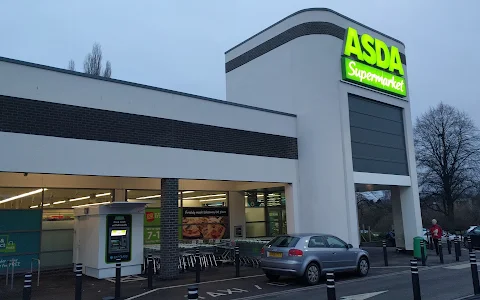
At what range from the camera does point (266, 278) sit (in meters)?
13.4

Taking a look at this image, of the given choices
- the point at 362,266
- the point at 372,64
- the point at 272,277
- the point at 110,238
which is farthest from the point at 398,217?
the point at 110,238

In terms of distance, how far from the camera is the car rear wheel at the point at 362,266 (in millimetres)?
13461

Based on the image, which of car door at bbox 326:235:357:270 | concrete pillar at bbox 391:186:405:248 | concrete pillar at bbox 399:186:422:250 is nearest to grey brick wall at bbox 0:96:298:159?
car door at bbox 326:235:357:270

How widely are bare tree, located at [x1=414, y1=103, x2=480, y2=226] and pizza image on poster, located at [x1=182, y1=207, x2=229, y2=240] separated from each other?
31.0 metres

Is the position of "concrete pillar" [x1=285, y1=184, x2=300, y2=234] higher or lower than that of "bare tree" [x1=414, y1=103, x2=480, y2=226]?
lower

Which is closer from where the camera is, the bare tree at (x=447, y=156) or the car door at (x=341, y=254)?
the car door at (x=341, y=254)

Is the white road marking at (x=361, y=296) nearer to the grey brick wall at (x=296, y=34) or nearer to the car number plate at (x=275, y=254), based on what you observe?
the car number plate at (x=275, y=254)

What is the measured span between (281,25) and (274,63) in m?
1.93

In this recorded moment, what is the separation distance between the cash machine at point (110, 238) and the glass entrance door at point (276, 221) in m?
8.81

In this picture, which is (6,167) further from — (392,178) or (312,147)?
(392,178)

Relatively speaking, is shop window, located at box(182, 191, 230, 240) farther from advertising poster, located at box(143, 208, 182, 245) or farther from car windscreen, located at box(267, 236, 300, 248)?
car windscreen, located at box(267, 236, 300, 248)

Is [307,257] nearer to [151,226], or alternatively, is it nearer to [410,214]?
[151,226]

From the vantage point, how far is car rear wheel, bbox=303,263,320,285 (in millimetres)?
11626

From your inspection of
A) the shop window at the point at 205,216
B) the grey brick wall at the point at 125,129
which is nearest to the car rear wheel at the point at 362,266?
the grey brick wall at the point at 125,129
